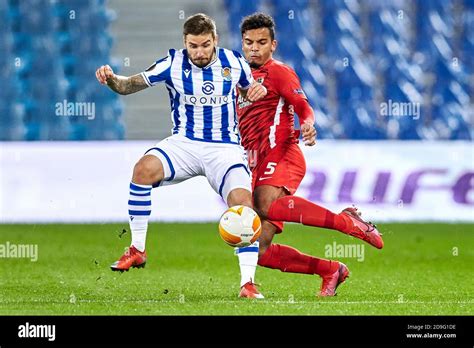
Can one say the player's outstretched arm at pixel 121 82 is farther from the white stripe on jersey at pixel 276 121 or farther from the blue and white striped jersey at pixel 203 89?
the white stripe on jersey at pixel 276 121

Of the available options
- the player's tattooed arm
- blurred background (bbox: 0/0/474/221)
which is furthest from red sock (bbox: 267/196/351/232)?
blurred background (bbox: 0/0/474/221)

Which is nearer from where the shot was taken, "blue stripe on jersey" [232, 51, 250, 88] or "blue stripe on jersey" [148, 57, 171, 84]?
"blue stripe on jersey" [148, 57, 171, 84]

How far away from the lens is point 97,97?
645 inches

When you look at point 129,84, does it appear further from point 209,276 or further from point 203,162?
point 209,276

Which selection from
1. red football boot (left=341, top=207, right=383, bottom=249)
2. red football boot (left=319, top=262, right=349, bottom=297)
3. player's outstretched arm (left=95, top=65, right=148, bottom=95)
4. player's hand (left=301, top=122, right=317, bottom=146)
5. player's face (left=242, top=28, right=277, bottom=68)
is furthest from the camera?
player's face (left=242, top=28, right=277, bottom=68)

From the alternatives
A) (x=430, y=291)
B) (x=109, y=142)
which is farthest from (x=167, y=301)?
(x=109, y=142)

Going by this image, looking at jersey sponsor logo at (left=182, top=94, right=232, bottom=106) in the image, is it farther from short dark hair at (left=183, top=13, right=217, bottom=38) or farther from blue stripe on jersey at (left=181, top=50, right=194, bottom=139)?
short dark hair at (left=183, top=13, right=217, bottom=38)

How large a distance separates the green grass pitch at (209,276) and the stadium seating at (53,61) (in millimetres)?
2214

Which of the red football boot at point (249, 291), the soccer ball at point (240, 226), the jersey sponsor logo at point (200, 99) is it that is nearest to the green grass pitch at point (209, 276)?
the red football boot at point (249, 291)

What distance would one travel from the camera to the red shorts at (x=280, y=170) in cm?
843

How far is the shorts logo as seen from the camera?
8086mm

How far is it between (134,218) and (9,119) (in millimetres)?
8225

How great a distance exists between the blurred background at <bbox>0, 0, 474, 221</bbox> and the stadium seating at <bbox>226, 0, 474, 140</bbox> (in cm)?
1
